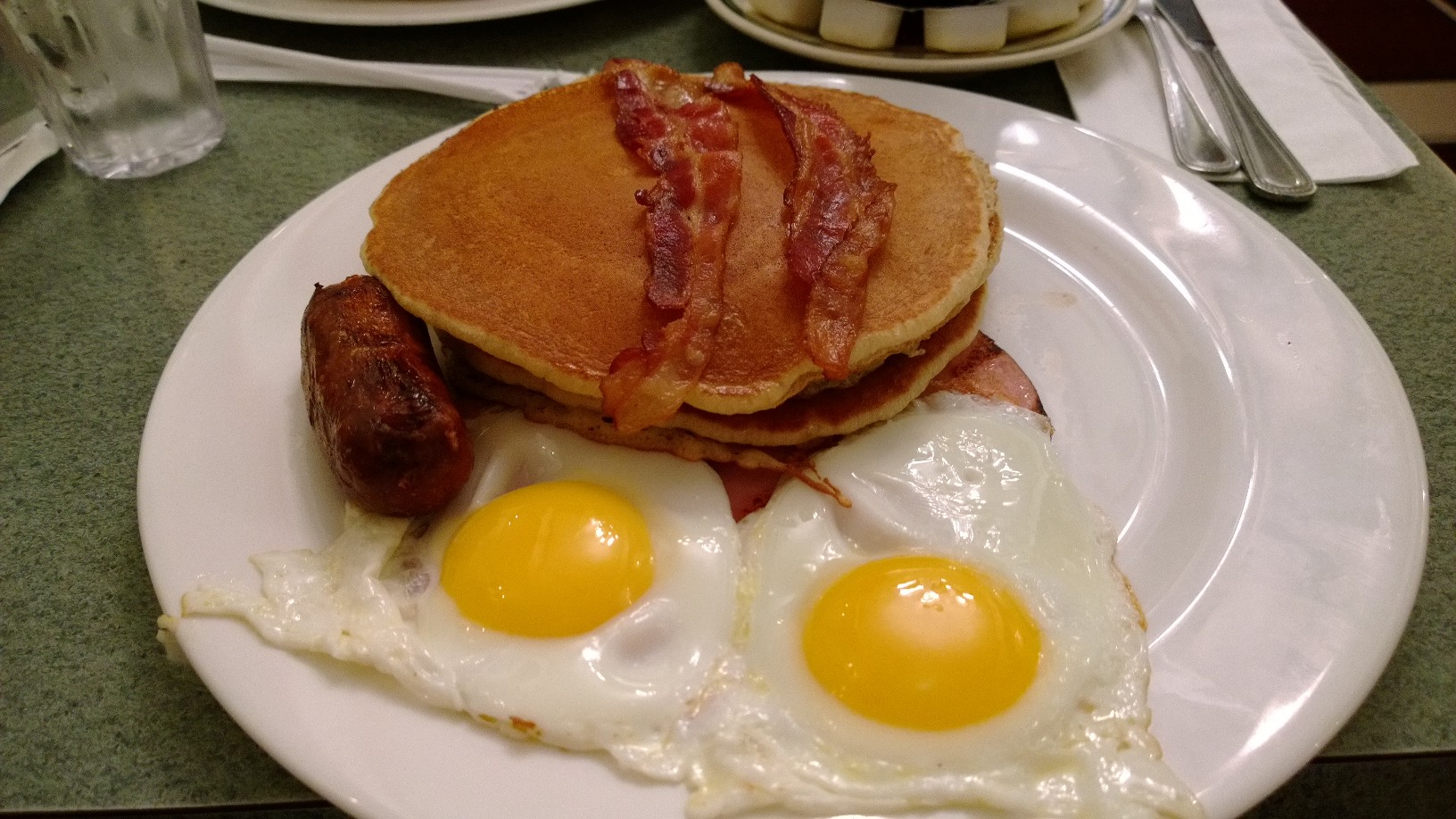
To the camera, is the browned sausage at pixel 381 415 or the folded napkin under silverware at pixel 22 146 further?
the folded napkin under silverware at pixel 22 146

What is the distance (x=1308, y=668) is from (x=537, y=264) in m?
1.27

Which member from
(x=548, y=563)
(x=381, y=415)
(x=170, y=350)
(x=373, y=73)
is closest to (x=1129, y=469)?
(x=548, y=563)

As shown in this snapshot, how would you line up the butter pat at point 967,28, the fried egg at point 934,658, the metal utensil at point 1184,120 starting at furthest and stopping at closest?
the butter pat at point 967,28, the metal utensil at point 1184,120, the fried egg at point 934,658

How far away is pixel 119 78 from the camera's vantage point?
7.45 ft

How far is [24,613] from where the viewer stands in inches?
55.7

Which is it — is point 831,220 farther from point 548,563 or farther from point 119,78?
point 119,78

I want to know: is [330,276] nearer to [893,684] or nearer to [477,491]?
[477,491]

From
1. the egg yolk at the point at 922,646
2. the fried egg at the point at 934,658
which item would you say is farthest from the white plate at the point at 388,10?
the egg yolk at the point at 922,646

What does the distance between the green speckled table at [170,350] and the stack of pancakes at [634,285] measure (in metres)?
0.66

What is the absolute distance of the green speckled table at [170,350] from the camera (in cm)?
126

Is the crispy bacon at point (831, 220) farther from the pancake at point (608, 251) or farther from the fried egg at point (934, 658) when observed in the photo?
the fried egg at point (934, 658)

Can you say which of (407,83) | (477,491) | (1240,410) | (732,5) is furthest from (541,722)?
(732,5)

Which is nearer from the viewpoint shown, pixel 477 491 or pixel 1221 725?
pixel 1221 725

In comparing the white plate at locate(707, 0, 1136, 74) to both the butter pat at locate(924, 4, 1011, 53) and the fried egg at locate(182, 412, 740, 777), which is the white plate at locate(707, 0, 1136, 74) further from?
the fried egg at locate(182, 412, 740, 777)
